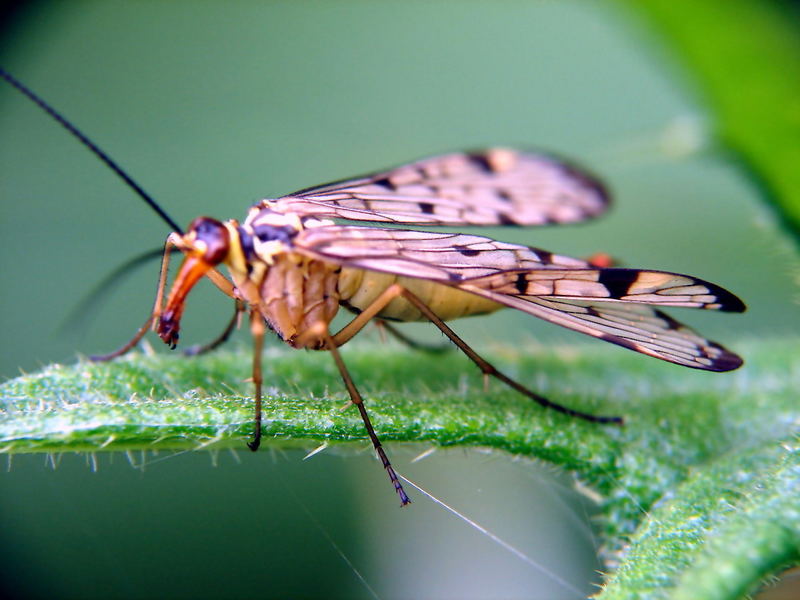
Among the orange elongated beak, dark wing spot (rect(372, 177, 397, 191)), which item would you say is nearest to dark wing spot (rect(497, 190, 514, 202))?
Result: dark wing spot (rect(372, 177, 397, 191))

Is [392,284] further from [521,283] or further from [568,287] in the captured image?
[568,287]

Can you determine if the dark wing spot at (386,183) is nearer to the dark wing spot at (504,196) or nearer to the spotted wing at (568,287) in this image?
the dark wing spot at (504,196)

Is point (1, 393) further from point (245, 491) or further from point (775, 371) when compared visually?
point (775, 371)

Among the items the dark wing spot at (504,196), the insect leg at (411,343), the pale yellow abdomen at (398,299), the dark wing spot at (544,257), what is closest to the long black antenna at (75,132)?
the pale yellow abdomen at (398,299)

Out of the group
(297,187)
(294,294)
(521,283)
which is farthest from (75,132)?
(297,187)

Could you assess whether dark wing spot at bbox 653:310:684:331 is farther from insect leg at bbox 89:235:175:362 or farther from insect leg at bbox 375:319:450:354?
insect leg at bbox 89:235:175:362
